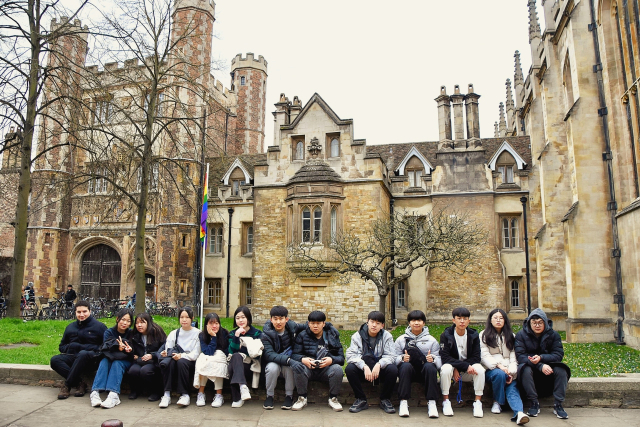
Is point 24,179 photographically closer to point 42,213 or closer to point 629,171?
point 42,213

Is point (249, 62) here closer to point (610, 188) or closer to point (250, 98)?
point (250, 98)

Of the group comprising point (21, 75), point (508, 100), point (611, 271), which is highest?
point (508, 100)

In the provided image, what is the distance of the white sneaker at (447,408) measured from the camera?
596 cm

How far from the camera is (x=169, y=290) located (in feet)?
82.4

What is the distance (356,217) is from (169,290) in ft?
36.3

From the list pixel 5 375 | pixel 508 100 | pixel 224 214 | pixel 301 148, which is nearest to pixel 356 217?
pixel 301 148

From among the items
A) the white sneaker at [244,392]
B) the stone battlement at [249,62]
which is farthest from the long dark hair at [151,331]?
the stone battlement at [249,62]

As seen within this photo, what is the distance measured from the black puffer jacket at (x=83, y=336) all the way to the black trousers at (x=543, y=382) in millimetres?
5704

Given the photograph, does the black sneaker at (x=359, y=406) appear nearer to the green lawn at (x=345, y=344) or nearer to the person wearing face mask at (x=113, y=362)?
the person wearing face mask at (x=113, y=362)

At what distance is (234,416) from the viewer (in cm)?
592

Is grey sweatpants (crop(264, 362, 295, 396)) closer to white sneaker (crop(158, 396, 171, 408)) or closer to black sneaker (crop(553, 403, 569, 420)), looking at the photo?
white sneaker (crop(158, 396, 171, 408))

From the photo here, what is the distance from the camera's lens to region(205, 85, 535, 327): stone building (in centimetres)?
2027

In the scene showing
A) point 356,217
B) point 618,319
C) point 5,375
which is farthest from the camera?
point 356,217

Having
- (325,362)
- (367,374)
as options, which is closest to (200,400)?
(325,362)
